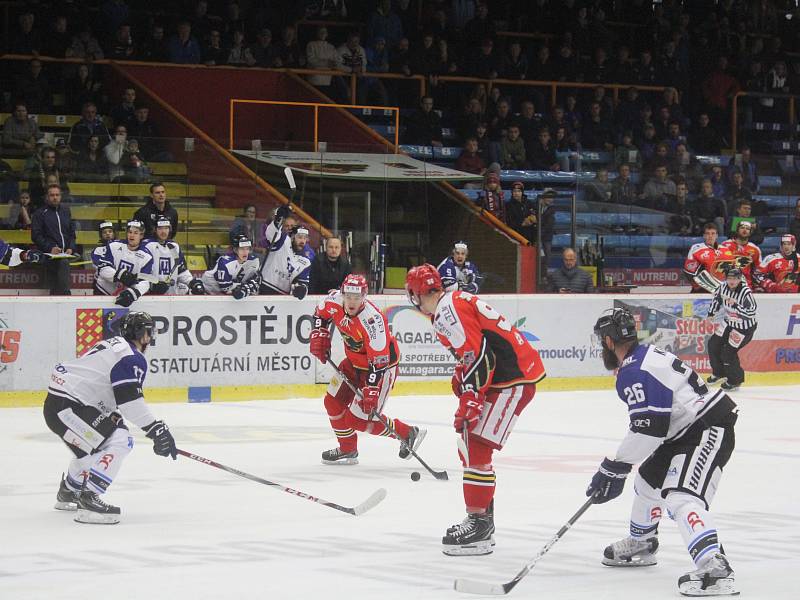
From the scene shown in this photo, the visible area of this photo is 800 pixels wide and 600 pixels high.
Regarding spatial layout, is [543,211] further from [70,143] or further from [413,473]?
[413,473]

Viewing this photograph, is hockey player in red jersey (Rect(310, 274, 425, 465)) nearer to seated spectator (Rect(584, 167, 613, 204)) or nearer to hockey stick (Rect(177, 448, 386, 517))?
hockey stick (Rect(177, 448, 386, 517))

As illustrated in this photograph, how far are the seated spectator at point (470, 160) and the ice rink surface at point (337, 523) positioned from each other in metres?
7.15

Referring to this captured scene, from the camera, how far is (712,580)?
540cm

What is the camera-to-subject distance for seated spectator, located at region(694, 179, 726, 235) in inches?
657

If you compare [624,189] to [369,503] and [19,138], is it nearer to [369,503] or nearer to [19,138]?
[19,138]

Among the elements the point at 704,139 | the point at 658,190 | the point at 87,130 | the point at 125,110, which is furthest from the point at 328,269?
the point at 704,139

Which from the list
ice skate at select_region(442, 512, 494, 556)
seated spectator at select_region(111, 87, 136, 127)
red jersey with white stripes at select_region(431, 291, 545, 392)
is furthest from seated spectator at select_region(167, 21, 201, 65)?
ice skate at select_region(442, 512, 494, 556)

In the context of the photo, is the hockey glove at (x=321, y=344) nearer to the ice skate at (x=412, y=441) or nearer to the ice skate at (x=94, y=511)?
the ice skate at (x=412, y=441)

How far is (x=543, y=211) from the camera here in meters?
15.9

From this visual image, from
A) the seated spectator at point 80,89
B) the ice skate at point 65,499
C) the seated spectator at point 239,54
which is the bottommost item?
the ice skate at point 65,499

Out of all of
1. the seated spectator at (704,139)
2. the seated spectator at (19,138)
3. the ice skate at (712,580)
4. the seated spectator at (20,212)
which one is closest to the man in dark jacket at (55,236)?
the seated spectator at (20,212)

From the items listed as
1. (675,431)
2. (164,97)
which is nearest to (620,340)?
(675,431)

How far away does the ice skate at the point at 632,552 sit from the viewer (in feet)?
19.8

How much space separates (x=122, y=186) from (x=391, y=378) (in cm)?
517
